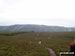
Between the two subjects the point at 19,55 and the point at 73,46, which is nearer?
the point at 73,46

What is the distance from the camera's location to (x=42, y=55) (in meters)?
20.7

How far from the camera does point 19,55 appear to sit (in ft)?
67.2

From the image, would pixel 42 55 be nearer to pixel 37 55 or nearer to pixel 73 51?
pixel 37 55

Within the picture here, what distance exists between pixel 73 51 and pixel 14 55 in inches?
538

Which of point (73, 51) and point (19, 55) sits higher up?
point (73, 51)

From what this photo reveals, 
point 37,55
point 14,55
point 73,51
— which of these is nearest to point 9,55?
point 14,55

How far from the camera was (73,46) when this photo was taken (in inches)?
324

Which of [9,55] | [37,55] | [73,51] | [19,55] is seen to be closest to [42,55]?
[37,55]

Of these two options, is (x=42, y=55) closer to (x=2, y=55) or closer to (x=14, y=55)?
(x=14, y=55)

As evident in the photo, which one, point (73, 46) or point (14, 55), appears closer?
point (73, 46)

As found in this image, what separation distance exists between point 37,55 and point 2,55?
543cm

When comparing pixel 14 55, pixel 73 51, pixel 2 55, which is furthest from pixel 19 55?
pixel 73 51

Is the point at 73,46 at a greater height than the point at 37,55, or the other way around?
the point at 73,46

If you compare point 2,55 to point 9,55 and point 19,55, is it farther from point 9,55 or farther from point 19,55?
point 19,55
